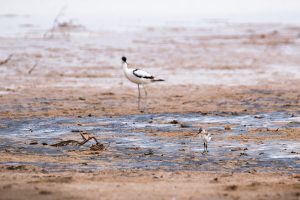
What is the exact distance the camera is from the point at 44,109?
18766 millimetres

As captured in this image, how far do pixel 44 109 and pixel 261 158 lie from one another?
25.1ft

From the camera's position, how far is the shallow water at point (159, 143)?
11.9 meters

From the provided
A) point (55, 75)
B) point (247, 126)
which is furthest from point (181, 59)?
point (247, 126)

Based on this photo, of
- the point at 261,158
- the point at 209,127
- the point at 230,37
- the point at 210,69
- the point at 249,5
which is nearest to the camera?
the point at 261,158

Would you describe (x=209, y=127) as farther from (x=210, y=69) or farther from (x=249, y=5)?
(x=249, y=5)

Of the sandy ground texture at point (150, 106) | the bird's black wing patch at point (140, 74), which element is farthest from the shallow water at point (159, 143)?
the bird's black wing patch at point (140, 74)

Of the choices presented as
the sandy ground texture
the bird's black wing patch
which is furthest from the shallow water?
the bird's black wing patch

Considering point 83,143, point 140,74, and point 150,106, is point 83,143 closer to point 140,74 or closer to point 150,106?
point 150,106

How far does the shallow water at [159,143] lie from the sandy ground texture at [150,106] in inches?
1.3

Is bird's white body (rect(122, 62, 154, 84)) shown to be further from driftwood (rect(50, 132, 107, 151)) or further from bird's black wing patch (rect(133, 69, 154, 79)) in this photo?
driftwood (rect(50, 132, 107, 151))

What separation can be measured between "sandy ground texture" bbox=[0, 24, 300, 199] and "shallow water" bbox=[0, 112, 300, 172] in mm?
34

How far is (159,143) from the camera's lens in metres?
13.9

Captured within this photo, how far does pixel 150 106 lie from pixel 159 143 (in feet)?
19.3

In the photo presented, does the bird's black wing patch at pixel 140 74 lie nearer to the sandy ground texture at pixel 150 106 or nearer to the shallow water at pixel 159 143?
the sandy ground texture at pixel 150 106
